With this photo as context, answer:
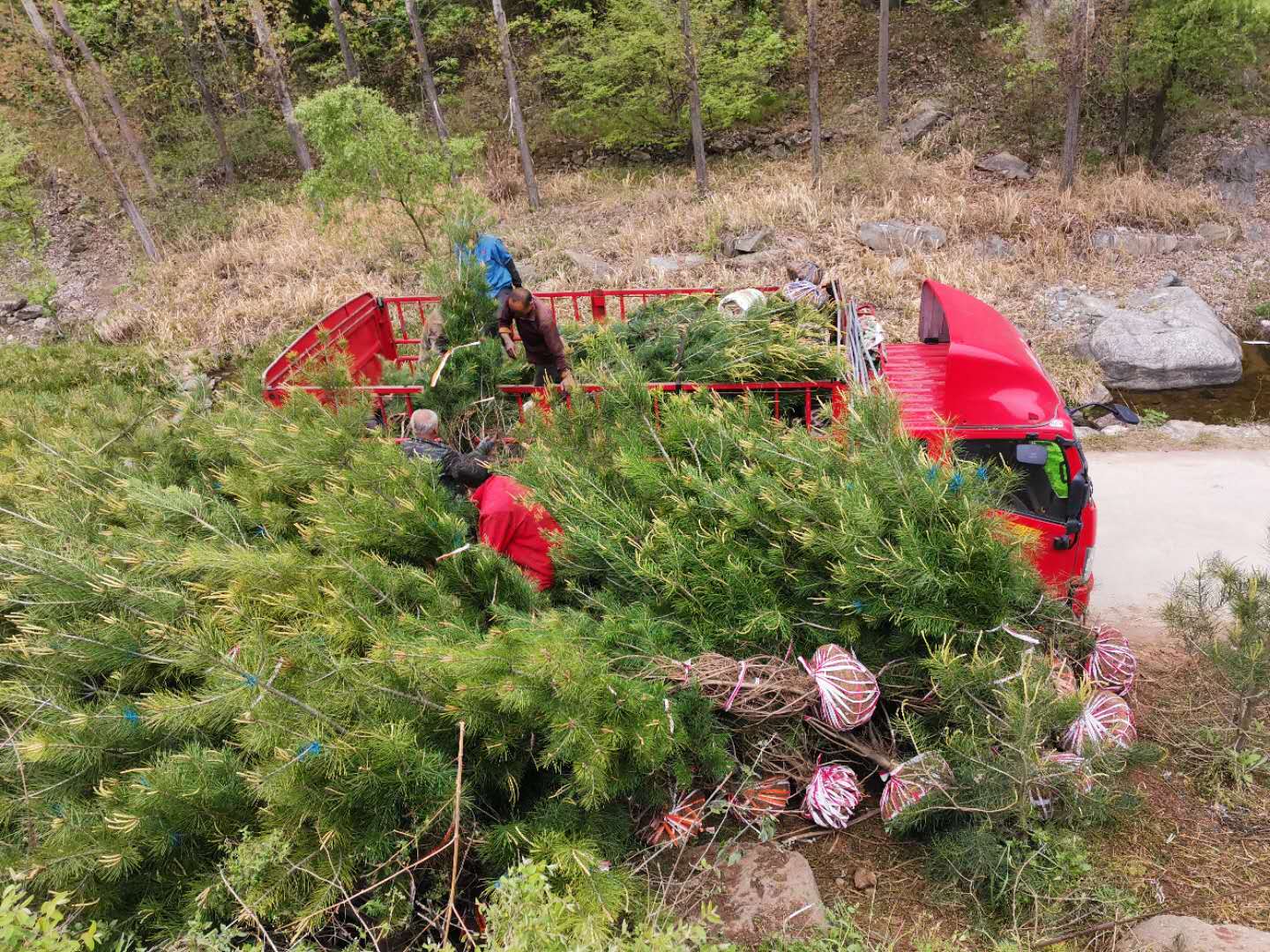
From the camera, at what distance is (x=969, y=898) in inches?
129

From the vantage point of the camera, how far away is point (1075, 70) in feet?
44.5

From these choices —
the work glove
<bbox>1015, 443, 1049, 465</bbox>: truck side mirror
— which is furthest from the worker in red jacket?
<bbox>1015, 443, 1049, 465</bbox>: truck side mirror

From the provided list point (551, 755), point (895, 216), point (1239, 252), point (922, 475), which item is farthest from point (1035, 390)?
point (1239, 252)

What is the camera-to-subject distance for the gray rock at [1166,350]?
10266 millimetres

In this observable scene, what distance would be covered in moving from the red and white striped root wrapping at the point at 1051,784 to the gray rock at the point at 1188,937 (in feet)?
1.63

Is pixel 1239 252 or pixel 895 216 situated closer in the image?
pixel 1239 252

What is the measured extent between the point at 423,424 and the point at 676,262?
355 inches

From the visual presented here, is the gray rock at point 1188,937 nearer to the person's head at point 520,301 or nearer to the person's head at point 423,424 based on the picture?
the person's head at point 423,424

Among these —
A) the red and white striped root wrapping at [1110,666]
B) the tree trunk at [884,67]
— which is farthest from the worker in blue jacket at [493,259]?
the tree trunk at [884,67]

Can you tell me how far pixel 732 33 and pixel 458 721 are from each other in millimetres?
21395

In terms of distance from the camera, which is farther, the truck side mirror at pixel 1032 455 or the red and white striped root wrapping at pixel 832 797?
the truck side mirror at pixel 1032 455

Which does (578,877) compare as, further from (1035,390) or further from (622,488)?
(1035,390)

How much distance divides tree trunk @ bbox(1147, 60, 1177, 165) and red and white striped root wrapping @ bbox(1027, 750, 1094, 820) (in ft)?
51.7

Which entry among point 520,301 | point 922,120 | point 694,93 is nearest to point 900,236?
point 694,93
